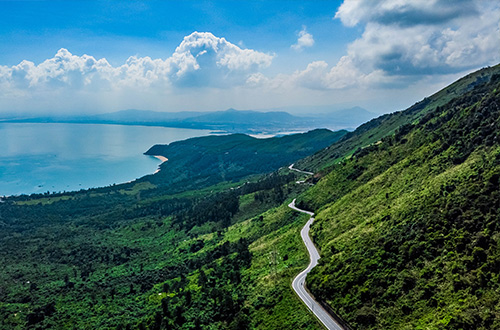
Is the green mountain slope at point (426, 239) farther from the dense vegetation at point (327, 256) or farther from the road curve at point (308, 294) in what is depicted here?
the road curve at point (308, 294)

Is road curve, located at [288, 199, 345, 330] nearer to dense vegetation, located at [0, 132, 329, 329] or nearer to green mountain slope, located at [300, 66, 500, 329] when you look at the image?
dense vegetation, located at [0, 132, 329, 329]

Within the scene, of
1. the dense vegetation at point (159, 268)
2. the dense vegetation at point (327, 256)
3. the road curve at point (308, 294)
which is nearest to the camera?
the dense vegetation at point (327, 256)

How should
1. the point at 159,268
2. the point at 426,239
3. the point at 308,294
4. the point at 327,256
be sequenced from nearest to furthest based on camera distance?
the point at 426,239 → the point at 308,294 → the point at 327,256 → the point at 159,268

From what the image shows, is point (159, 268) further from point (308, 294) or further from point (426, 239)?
point (426, 239)

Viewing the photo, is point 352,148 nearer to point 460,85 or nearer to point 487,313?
point 460,85

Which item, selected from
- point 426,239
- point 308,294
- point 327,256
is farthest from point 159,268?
point 426,239

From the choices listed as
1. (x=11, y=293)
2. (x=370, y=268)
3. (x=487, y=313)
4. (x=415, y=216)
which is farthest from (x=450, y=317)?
(x=11, y=293)

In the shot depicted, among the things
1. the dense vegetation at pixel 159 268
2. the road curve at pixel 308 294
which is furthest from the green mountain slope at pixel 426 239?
the dense vegetation at pixel 159 268

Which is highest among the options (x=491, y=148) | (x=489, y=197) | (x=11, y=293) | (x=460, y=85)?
(x=460, y=85)
